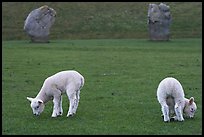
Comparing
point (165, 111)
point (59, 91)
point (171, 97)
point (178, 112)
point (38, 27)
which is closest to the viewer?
point (165, 111)

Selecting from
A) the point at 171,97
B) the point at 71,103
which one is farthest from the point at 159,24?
the point at 171,97

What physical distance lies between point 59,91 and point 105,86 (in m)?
5.49

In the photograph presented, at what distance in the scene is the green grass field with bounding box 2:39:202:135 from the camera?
1188cm

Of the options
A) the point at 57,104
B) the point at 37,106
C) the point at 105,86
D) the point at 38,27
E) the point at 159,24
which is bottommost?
the point at 37,106

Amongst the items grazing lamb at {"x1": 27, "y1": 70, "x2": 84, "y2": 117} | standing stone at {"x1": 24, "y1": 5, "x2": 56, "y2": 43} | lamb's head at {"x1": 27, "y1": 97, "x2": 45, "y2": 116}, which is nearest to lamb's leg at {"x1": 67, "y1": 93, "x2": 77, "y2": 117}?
grazing lamb at {"x1": 27, "y1": 70, "x2": 84, "y2": 117}

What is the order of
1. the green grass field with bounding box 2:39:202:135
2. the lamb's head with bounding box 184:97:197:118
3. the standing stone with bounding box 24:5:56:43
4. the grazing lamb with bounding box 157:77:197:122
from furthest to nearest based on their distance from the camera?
the standing stone with bounding box 24:5:56:43, the lamb's head with bounding box 184:97:197:118, the grazing lamb with bounding box 157:77:197:122, the green grass field with bounding box 2:39:202:135

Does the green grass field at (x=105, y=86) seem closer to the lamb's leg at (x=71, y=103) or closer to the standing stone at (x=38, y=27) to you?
the lamb's leg at (x=71, y=103)

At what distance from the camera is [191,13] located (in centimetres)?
5941

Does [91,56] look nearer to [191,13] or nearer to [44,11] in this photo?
[44,11]

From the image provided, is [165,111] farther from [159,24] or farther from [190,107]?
[159,24]

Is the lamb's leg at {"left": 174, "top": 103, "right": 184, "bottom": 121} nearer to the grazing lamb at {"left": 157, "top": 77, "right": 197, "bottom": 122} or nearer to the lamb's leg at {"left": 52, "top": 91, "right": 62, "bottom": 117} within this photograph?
the grazing lamb at {"left": 157, "top": 77, "right": 197, "bottom": 122}

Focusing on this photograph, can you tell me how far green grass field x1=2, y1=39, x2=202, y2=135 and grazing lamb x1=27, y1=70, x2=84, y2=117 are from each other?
27cm

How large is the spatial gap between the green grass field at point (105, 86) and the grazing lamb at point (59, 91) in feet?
0.90

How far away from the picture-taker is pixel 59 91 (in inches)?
516
